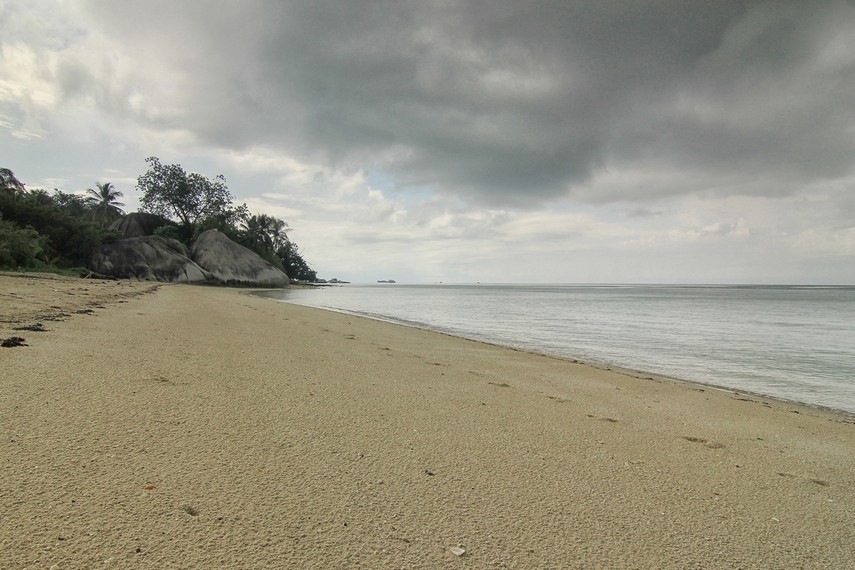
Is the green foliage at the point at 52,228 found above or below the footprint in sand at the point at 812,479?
above

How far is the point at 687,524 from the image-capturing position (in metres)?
2.27

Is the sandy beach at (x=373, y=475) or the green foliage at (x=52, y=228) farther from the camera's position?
the green foliage at (x=52, y=228)

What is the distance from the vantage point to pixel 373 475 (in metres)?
2.49

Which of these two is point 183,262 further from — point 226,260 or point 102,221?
point 102,221

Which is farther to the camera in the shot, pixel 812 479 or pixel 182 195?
pixel 182 195

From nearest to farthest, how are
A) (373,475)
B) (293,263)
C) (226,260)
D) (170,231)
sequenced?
1. (373,475)
2. (226,260)
3. (170,231)
4. (293,263)

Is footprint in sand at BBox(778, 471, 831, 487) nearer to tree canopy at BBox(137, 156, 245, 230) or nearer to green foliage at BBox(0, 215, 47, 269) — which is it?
green foliage at BBox(0, 215, 47, 269)

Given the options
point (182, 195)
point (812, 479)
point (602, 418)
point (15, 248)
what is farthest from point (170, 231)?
point (812, 479)

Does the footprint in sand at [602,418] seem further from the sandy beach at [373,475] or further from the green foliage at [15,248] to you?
the green foliage at [15,248]

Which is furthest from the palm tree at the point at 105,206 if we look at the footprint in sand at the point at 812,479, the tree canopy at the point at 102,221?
the footprint in sand at the point at 812,479

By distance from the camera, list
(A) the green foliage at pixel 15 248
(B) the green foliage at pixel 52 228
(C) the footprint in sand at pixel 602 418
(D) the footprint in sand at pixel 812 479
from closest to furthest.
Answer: (D) the footprint in sand at pixel 812 479, (C) the footprint in sand at pixel 602 418, (A) the green foliage at pixel 15 248, (B) the green foliage at pixel 52 228

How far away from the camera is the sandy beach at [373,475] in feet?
5.83

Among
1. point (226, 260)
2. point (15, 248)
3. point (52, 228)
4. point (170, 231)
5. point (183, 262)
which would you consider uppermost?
point (170, 231)

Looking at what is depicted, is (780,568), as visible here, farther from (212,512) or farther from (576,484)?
(212,512)
